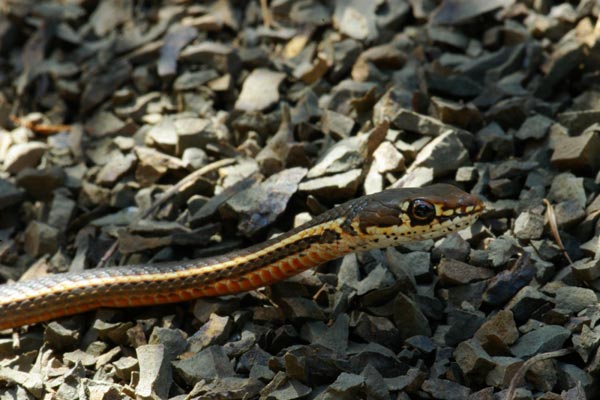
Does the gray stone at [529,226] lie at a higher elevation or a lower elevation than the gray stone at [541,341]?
higher

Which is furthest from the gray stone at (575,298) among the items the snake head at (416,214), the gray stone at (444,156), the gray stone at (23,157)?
the gray stone at (23,157)

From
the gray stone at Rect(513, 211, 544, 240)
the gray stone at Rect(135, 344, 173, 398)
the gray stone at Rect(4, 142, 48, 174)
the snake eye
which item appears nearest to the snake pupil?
the snake eye

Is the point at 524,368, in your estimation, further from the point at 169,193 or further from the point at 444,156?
the point at 169,193

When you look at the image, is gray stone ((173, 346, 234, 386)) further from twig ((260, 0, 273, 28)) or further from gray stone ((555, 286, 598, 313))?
twig ((260, 0, 273, 28))

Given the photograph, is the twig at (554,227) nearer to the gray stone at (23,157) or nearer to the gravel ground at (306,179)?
the gravel ground at (306,179)

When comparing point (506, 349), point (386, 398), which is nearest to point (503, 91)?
point (506, 349)

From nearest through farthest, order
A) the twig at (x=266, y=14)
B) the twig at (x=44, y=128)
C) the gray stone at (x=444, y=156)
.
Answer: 1. the gray stone at (x=444, y=156)
2. the twig at (x=44, y=128)
3. the twig at (x=266, y=14)

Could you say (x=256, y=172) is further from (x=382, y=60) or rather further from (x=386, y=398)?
(x=386, y=398)
